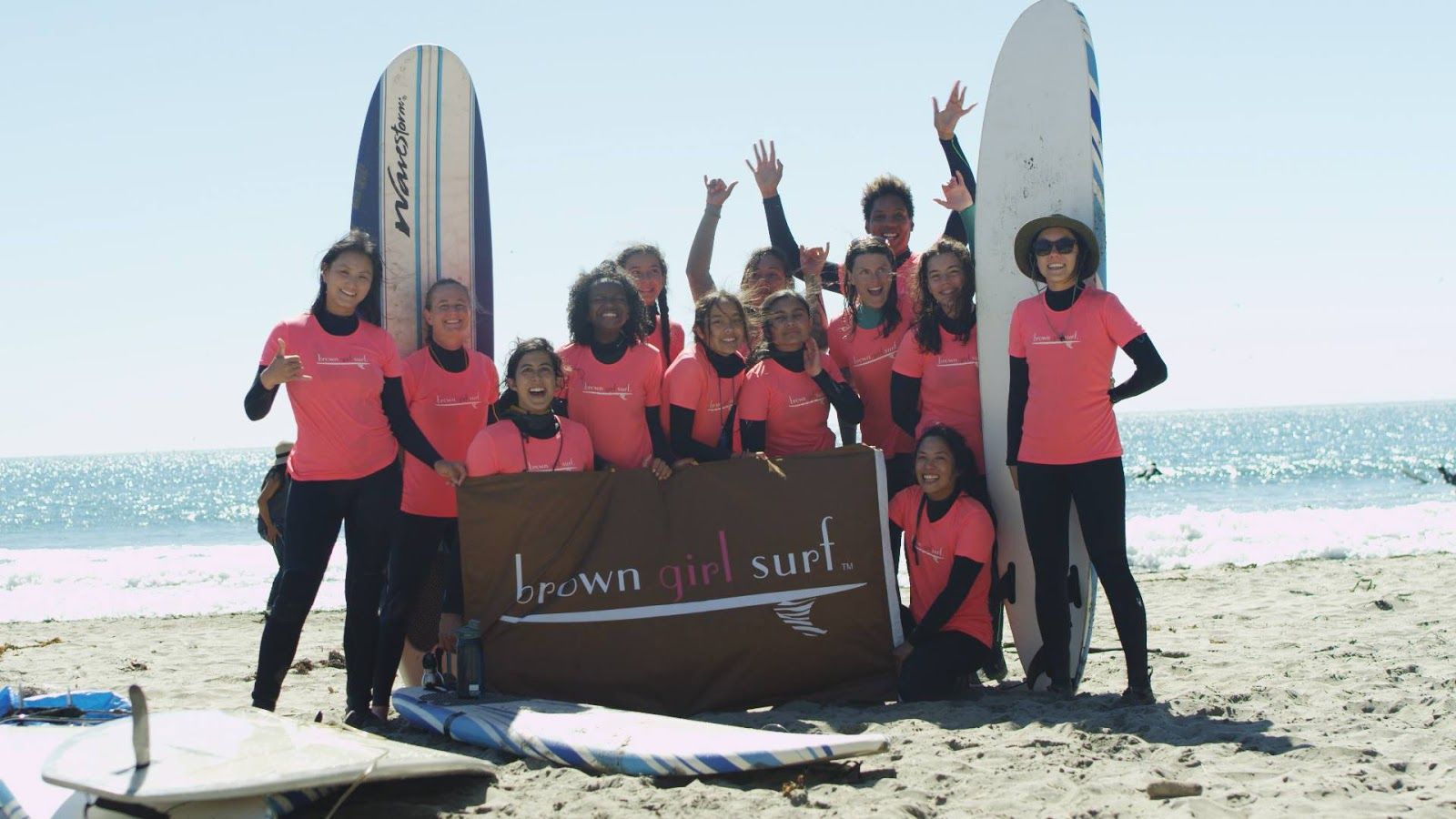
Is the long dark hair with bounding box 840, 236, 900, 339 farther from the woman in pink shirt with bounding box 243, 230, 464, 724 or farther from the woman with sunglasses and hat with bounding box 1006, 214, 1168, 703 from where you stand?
the woman in pink shirt with bounding box 243, 230, 464, 724

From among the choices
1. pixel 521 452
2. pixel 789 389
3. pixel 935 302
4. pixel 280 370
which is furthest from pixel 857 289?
pixel 280 370

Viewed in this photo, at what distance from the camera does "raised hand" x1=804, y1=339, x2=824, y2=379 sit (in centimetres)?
466

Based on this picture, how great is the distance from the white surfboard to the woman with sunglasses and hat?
6.93 ft

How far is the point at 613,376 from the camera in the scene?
459 centimetres

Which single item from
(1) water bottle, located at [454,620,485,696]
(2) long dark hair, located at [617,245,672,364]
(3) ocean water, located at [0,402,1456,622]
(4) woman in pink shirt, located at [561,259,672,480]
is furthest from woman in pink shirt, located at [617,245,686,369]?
(3) ocean water, located at [0,402,1456,622]

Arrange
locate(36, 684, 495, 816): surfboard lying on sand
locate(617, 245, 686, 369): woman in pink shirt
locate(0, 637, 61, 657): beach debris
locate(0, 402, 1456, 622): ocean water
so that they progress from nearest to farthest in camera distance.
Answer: locate(36, 684, 495, 816): surfboard lying on sand
locate(617, 245, 686, 369): woman in pink shirt
locate(0, 637, 61, 657): beach debris
locate(0, 402, 1456, 622): ocean water

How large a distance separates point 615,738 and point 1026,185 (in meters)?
2.90

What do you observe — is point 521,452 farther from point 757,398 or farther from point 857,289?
point 857,289

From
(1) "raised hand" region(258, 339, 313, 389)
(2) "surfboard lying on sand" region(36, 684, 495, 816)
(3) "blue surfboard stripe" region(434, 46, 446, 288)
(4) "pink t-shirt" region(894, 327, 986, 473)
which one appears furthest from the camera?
(3) "blue surfboard stripe" region(434, 46, 446, 288)

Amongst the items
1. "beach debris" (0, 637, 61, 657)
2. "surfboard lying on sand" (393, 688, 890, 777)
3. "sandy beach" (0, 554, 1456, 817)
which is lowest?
"beach debris" (0, 637, 61, 657)

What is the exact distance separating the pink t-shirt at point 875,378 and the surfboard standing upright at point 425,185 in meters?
1.67

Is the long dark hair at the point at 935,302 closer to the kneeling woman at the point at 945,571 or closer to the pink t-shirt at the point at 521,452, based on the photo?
the kneeling woman at the point at 945,571

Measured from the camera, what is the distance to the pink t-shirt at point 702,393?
4.61 m

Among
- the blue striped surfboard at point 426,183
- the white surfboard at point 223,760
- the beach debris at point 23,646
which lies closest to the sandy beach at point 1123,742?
the white surfboard at point 223,760
